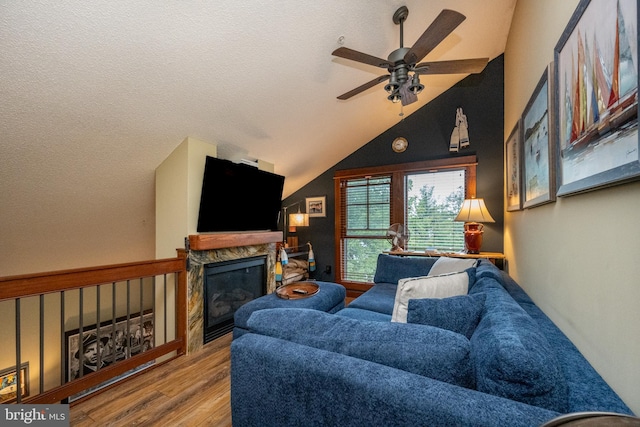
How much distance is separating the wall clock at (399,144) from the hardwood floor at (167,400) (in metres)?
3.65

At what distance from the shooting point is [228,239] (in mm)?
2990

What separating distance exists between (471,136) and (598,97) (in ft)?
10.4

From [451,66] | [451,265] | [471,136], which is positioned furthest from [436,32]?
[471,136]

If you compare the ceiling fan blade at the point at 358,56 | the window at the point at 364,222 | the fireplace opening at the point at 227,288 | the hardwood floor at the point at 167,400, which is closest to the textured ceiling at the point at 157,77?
the ceiling fan blade at the point at 358,56

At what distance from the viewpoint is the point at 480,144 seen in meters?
3.72

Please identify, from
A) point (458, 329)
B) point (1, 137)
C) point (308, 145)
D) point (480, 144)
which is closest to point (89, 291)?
point (1, 137)

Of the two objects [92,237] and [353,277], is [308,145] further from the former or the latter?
[92,237]

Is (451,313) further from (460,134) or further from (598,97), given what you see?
(460,134)

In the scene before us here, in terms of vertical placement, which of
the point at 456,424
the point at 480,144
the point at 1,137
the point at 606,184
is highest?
the point at 480,144

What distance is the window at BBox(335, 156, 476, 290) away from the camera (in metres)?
3.85

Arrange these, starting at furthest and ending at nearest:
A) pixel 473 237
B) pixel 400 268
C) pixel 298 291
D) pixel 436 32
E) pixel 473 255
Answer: pixel 473 237 → pixel 473 255 → pixel 400 268 → pixel 298 291 → pixel 436 32

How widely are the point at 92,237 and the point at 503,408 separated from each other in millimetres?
4057

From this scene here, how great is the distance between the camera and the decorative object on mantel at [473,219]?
3.28 m

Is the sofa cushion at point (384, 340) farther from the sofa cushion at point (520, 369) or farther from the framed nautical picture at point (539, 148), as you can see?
the framed nautical picture at point (539, 148)
